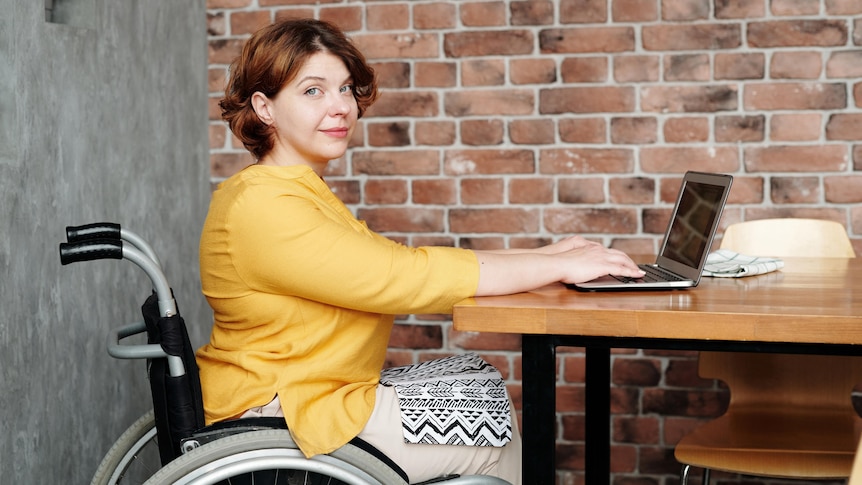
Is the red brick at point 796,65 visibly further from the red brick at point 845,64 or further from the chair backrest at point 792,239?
the chair backrest at point 792,239

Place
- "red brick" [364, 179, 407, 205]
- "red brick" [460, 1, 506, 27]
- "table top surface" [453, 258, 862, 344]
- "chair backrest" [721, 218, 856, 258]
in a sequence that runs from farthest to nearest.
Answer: "red brick" [364, 179, 407, 205] → "red brick" [460, 1, 506, 27] → "chair backrest" [721, 218, 856, 258] → "table top surface" [453, 258, 862, 344]

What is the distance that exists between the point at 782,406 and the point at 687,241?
778mm

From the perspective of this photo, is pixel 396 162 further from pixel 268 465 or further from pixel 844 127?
pixel 268 465

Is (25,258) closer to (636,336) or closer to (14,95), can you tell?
(14,95)

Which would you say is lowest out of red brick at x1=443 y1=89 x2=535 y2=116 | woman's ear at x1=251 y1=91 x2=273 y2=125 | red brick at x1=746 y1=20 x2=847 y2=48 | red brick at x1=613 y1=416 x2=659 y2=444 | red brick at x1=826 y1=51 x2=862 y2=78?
red brick at x1=613 y1=416 x2=659 y2=444

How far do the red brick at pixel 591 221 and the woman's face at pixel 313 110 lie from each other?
1339 mm

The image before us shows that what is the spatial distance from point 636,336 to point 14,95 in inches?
57.2

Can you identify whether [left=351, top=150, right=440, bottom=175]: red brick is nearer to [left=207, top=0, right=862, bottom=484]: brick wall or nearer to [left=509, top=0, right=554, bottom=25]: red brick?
[left=207, top=0, right=862, bottom=484]: brick wall

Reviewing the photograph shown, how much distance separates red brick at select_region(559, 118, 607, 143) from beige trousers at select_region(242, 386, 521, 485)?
1509 mm

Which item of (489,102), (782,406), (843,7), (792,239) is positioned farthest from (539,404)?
(843,7)

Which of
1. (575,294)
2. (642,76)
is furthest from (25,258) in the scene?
(642,76)

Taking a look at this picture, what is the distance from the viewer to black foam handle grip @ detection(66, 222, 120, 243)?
1.46 m

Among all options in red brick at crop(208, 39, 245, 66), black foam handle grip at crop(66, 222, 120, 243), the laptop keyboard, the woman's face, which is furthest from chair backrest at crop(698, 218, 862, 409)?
red brick at crop(208, 39, 245, 66)

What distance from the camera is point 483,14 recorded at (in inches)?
117
